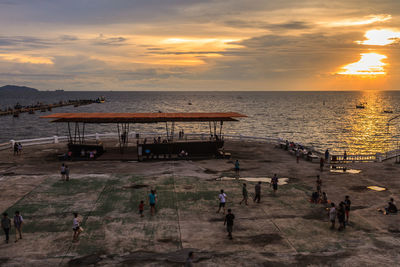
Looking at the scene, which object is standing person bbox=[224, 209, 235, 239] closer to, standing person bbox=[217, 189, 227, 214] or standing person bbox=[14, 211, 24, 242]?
standing person bbox=[217, 189, 227, 214]

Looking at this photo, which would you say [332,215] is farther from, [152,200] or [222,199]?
[152,200]

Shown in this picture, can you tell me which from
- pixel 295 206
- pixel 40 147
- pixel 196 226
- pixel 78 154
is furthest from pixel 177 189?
pixel 40 147

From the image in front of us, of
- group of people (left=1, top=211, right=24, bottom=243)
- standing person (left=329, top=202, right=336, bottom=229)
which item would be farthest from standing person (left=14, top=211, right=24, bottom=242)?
standing person (left=329, top=202, right=336, bottom=229)

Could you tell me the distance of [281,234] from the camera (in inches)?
587

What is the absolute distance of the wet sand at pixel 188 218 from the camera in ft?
42.3

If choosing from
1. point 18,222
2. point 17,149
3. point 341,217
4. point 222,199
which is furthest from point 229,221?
point 17,149

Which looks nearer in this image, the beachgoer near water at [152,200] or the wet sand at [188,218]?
the wet sand at [188,218]

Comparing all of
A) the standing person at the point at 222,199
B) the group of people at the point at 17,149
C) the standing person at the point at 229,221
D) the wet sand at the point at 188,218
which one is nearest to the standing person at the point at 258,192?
the wet sand at the point at 188,218

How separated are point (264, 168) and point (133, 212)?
543 inches

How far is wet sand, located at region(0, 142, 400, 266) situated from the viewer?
12891mm

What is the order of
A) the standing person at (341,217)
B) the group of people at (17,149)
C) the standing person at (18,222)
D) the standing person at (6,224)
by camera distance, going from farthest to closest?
the group of people at (17,149) < the standing person at (341,217) < the standing person at (18,222) < the standing person at (6,224)

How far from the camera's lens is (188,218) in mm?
16703

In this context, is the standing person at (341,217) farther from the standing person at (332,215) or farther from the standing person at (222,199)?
the standing person at (222,199)

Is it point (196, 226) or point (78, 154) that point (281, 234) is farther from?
point (78, 154)
